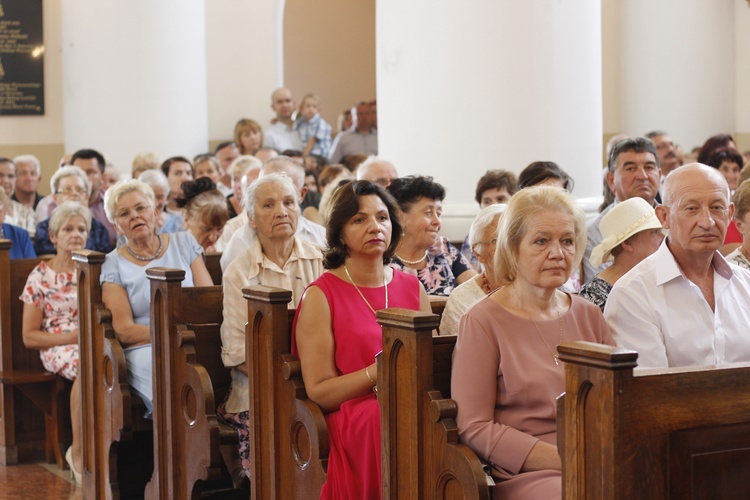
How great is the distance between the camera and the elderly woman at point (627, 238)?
3.50 m

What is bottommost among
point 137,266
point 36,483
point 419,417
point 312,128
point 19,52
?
point 36,483

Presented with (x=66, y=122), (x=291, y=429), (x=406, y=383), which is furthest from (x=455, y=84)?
(x=66, y=122)

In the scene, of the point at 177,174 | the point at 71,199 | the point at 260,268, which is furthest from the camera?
the point at 177,174

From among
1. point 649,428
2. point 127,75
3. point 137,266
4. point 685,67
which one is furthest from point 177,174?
point 649,428

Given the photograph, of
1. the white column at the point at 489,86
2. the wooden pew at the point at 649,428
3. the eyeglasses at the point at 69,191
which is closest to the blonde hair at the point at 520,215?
the wooden pew at the point at 649,428

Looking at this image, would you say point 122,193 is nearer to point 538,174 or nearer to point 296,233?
point 296,233

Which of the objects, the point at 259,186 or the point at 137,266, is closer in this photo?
the point at 259,186

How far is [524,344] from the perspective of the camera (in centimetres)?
273

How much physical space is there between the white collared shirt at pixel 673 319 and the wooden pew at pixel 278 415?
35.5 inches

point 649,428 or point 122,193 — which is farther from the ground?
point 122,193

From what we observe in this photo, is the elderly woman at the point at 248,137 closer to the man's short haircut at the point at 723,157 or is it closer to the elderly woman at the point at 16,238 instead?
the elderly woman at the point at 16,238

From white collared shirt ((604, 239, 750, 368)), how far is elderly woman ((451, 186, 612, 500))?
102 mm

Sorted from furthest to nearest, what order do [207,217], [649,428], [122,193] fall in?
[207,217]
[122,193]
[649,428]

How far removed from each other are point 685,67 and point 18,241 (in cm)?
592
